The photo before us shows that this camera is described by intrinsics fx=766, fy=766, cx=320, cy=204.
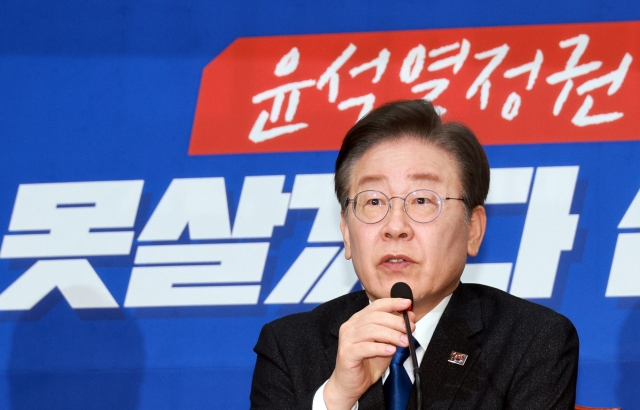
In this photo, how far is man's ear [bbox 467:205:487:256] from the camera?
1.81 m

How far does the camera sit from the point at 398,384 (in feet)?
5.32

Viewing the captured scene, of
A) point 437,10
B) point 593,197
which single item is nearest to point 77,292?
point 437,10

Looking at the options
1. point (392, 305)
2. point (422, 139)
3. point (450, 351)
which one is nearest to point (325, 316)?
point (450, 351)

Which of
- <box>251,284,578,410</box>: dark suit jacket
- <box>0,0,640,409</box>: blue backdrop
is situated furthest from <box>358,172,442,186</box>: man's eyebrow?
<box>0,0,640,409</box>: blue backdrop

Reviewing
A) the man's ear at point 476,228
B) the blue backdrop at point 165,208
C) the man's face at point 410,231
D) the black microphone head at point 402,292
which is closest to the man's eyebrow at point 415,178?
the man's face at point 410,231

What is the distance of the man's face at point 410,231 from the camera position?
1.64 m

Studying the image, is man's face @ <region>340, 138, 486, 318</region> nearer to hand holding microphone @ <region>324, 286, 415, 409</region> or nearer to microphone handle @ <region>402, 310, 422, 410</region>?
hand holding microphone @ <region>324, 286, 415, 409</region>

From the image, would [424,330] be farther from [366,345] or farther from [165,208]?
[165,208]

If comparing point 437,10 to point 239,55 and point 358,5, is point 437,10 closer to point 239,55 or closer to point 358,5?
point 358,5

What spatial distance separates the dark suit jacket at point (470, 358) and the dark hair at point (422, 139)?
253 mm

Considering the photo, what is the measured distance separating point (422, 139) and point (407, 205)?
0.19 meters

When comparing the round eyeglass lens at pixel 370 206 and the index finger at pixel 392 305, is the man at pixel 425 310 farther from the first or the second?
the index finger at pixel 392 305

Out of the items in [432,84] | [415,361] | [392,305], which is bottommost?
[415,361]

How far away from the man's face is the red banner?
0.83 m
